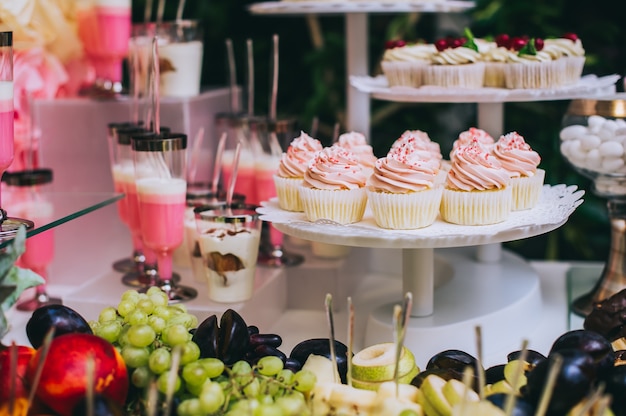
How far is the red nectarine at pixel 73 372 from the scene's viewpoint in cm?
103

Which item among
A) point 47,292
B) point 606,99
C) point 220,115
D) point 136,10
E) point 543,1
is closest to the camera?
point 606,99

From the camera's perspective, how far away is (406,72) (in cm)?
196

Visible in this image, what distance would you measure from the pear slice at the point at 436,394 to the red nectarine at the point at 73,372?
38 centimetres

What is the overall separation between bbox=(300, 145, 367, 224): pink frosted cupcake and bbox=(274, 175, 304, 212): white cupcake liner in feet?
0.21

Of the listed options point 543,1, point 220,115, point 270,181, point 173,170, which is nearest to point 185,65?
point 220,115

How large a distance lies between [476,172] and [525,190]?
0.14 metres

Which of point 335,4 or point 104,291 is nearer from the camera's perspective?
point 104,291

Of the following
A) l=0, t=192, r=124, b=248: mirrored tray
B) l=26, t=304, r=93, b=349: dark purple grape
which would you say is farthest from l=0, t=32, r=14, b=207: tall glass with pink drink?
l=26, t=304, r=93, b=349: dark purple grape

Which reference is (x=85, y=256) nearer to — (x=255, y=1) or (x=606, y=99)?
(x=606, y=99)

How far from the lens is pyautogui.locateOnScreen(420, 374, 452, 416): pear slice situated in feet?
3.43

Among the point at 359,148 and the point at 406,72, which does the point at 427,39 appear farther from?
the point at 359,148

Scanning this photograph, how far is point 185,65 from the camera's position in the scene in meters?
2.10

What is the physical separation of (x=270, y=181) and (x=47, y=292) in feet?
1.82

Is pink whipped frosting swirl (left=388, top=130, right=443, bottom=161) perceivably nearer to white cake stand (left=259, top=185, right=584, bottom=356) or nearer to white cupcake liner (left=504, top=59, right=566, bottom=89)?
white cake stand (left=259, top=185, right=584, bottom=356)
